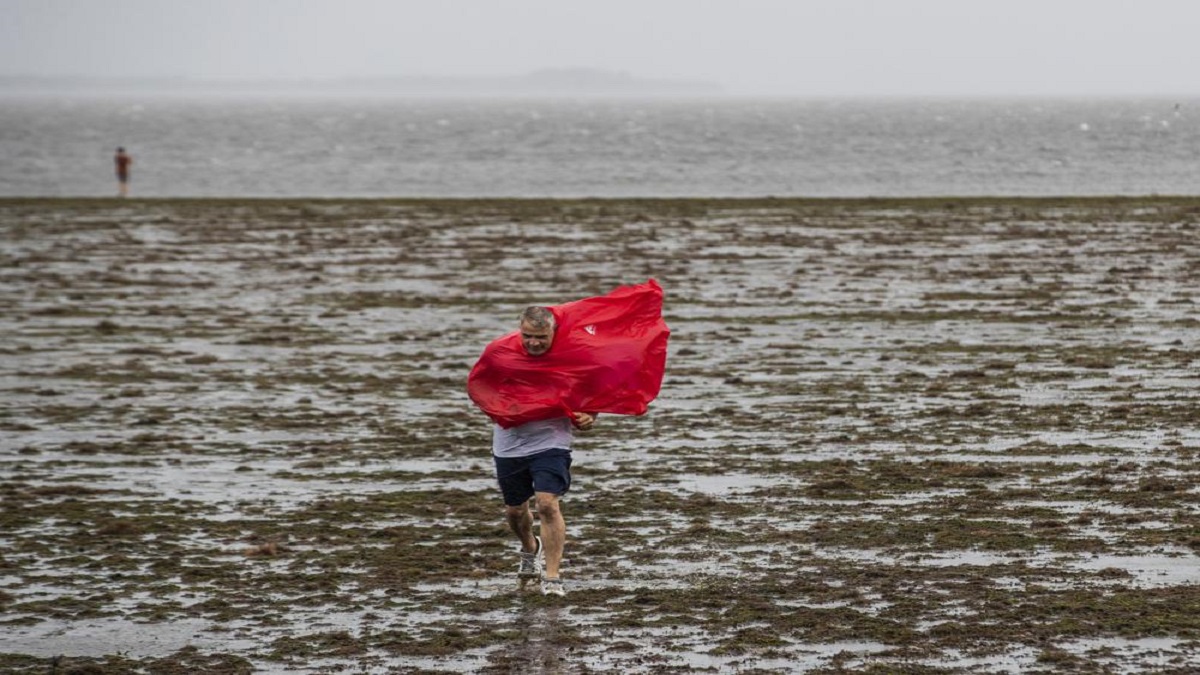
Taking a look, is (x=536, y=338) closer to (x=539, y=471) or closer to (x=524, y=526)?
(x=539, y=471)

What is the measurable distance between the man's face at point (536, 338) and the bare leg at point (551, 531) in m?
0.80

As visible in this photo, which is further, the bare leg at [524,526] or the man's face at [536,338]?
the bare leg at [524,526]

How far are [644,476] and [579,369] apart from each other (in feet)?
10.6

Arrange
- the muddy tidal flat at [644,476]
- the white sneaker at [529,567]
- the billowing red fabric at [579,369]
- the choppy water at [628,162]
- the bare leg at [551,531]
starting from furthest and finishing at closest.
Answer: the choppy water at [628,162]
the white sneaker at [529,567]
the billowing red fabric at [579,369]
the bare leg at [551,531]
the muddy tidal flat at [644,476]

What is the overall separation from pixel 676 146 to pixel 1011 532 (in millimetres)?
93112

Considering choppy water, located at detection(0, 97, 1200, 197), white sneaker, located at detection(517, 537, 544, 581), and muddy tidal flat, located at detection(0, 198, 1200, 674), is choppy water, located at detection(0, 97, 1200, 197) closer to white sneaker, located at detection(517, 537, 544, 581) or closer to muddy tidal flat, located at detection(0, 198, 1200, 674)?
muddy tidal flat, located at detection(0, 198, 1200, 674)

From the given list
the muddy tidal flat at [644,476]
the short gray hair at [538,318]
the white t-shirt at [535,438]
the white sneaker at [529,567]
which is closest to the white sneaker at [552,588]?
the muddy tidal flat at [644,476]

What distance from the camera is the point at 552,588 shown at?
31.6 ft

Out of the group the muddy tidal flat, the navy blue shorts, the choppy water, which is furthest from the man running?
the choppy water

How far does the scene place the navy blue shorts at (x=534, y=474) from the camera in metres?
9.81

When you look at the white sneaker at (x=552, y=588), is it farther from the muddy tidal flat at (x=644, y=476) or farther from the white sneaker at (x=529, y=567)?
the white sneaker at (x=529, y=567)

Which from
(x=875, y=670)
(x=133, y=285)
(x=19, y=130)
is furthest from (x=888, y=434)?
(x=19, y=130)

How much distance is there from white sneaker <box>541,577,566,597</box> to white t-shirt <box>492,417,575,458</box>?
2.38 feet

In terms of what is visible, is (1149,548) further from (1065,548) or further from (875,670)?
(875,670)
